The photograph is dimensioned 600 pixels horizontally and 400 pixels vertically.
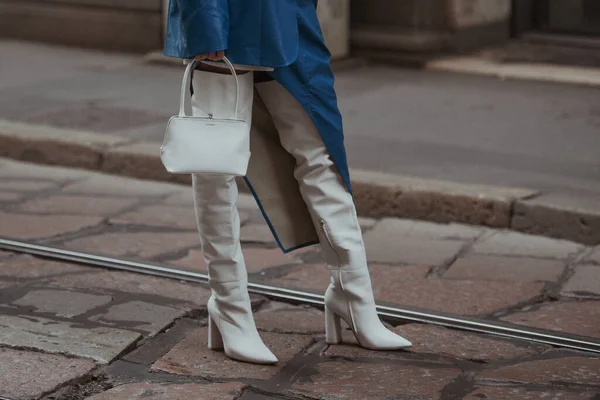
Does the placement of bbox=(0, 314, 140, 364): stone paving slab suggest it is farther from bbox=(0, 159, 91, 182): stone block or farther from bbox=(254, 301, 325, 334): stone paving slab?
bbox=(0, 159, 91, 182): stone block

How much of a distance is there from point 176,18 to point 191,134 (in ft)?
1.10

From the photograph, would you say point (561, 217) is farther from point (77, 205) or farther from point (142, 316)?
point (77, 205)

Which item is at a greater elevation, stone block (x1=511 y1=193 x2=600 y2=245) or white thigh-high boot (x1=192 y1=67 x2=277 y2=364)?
white thigh-high boot (x1=192 y1=67 x2=277 y2=364)

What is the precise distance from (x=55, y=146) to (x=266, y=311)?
97.7 inches

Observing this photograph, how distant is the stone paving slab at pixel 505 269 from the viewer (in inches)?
177

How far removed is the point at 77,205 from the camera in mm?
5473

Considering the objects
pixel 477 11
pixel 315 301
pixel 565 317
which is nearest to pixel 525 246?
pixel 565 317

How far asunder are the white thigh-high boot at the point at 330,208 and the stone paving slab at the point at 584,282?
1.01 meters

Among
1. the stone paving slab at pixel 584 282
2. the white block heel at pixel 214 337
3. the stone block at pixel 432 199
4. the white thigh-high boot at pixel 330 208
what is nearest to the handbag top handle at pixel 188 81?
the white thigh-high boot at pixel 330 208

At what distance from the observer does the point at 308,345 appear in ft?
12.4

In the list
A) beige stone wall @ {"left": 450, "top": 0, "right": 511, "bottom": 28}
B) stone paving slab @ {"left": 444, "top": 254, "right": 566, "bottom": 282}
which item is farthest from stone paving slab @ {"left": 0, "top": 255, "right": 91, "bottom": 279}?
beige stone wall @ {"left": 450, "top": 0, "right": 511, "bottom": 28}

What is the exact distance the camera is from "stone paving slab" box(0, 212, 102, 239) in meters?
5.00

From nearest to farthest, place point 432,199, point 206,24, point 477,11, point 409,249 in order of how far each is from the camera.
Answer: point 206,24
point 409,249
point 432,199
point 477,11

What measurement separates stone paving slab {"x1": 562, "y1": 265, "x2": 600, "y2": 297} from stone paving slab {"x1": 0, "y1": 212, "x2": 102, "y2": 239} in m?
1.99
